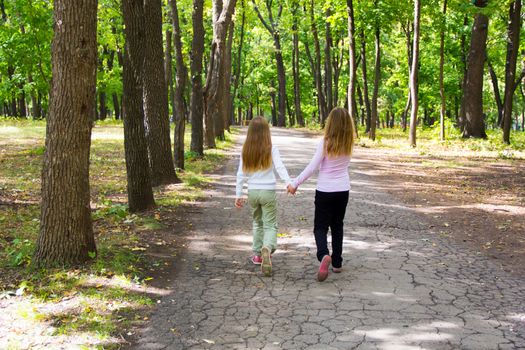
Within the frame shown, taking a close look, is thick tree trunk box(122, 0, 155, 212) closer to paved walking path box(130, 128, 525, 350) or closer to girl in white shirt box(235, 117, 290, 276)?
paved walking path box(130, 128, 525, 350)

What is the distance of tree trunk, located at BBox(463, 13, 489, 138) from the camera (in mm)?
23141

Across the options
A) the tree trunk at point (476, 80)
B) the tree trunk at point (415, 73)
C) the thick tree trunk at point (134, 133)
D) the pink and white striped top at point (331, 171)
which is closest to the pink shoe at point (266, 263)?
the pink and white striped top at point (331, 171)

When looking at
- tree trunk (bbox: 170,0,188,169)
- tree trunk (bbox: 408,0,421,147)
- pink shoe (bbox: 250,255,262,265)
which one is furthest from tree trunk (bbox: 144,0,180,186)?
tree trunk (bbox: 408,0,421,147)

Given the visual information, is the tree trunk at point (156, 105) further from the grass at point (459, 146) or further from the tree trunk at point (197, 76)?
the grass at point (459, 146)

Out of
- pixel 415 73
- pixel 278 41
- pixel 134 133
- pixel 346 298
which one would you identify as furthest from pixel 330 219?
pixel 278 41

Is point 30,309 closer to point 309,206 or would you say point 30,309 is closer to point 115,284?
point 115,284

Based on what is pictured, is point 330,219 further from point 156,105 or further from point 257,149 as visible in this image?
point 156,105

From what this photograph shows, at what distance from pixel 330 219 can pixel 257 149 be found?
1.18 meters

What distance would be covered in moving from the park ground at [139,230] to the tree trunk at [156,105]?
678 mm

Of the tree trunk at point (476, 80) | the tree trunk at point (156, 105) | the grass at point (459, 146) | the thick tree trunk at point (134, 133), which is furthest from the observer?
the tree trunk at point (476, 80)

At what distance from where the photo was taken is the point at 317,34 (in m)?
36.3

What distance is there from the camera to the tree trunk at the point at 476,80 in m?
23.1

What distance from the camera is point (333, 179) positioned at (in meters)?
6.08

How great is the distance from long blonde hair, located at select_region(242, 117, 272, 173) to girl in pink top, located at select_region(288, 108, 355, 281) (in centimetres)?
45
